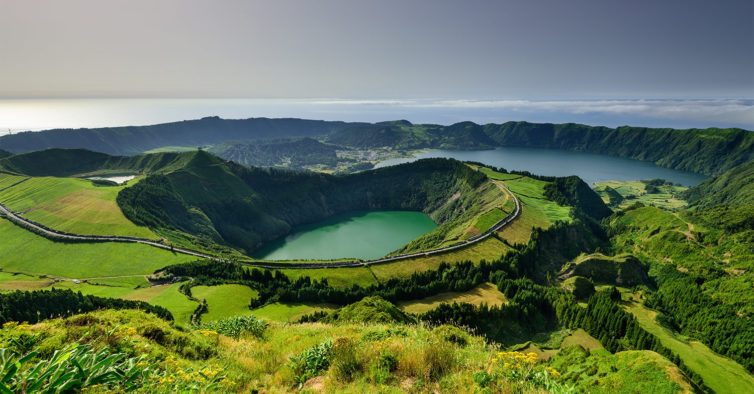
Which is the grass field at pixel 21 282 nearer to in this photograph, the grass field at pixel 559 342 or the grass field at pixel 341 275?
the grass field at pixel 341 275

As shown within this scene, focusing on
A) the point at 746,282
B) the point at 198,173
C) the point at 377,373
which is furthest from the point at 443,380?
the point at 198,173

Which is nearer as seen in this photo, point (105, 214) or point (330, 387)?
point (330, 387)

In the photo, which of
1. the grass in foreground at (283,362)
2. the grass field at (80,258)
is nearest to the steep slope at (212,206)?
the grass field at (80,258)

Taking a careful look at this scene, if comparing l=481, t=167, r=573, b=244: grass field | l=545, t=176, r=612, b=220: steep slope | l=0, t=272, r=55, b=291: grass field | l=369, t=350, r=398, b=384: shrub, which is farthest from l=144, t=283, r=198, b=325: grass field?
Answer: l=545, t=176, r=612, b=220: steep slope

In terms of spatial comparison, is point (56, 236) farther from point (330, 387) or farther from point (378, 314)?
point (330, 387)

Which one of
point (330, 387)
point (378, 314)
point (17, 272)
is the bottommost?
point (17, 272)

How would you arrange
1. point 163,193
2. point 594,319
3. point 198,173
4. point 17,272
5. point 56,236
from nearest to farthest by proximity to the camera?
point 594,319 < point 17,272 < point 56,236 < point 163,193 < point 198,173

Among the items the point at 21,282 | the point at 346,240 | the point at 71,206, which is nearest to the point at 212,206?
the point at 71,206
